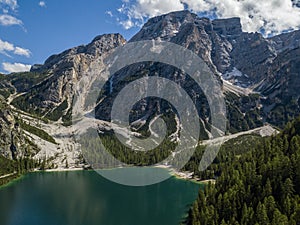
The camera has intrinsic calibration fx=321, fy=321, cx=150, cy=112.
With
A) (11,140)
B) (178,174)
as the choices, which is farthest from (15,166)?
(178,174)

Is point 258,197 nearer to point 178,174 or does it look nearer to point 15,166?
point 178,174

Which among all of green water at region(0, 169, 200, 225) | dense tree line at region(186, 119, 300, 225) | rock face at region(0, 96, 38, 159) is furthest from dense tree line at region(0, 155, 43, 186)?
dense tree line at region(186, 119, 300, 225)

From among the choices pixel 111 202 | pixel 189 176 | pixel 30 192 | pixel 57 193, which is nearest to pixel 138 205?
pixel 111 202

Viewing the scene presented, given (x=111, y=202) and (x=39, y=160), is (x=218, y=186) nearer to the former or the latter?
(x=111, y=202)

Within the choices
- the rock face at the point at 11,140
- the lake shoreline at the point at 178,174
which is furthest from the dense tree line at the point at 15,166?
the lake shoreline at the point at 178,174

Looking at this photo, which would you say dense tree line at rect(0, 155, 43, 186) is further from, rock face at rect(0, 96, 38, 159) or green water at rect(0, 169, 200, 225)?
green water at rect(0, 169, 200, 225)

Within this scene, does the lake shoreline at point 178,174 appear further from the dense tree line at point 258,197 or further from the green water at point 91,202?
the dense tree line at point 258,197
